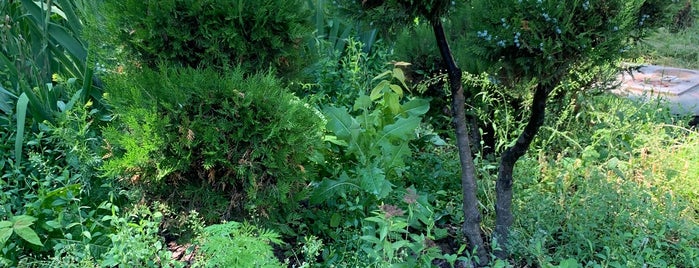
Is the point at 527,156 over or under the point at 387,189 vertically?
under

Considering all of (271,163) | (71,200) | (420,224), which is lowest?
(420,224)

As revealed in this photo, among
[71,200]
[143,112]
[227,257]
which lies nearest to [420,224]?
[227,257]

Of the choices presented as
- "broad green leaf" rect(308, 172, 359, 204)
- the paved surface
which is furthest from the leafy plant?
the paved surface

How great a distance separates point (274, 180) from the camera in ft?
8.43

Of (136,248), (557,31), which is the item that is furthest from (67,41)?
(557,31)

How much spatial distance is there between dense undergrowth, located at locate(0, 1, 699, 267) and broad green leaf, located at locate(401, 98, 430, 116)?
0.01 metres

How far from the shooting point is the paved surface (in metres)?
4.95

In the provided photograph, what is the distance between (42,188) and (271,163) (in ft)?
3.87

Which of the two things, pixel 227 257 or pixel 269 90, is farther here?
pixel 269 90

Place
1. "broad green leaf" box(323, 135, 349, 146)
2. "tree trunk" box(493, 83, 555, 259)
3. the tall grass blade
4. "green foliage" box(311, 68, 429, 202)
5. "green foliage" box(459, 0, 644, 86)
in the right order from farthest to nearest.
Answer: the tall grass blade, "broad green leaf" box(323, 135, 349, 146), "green foliage" box(311, 68, 429, 202), "tree trunk" box(493, 83, 555, 259), "green foliage" box(459, 0, 644, 86)

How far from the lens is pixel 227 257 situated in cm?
205

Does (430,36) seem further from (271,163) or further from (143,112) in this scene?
(143,112)

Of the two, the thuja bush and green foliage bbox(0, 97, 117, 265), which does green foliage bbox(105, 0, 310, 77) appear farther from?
green foliage bbox(0, 97, 117, 265)

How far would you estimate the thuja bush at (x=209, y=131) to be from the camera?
241cm
